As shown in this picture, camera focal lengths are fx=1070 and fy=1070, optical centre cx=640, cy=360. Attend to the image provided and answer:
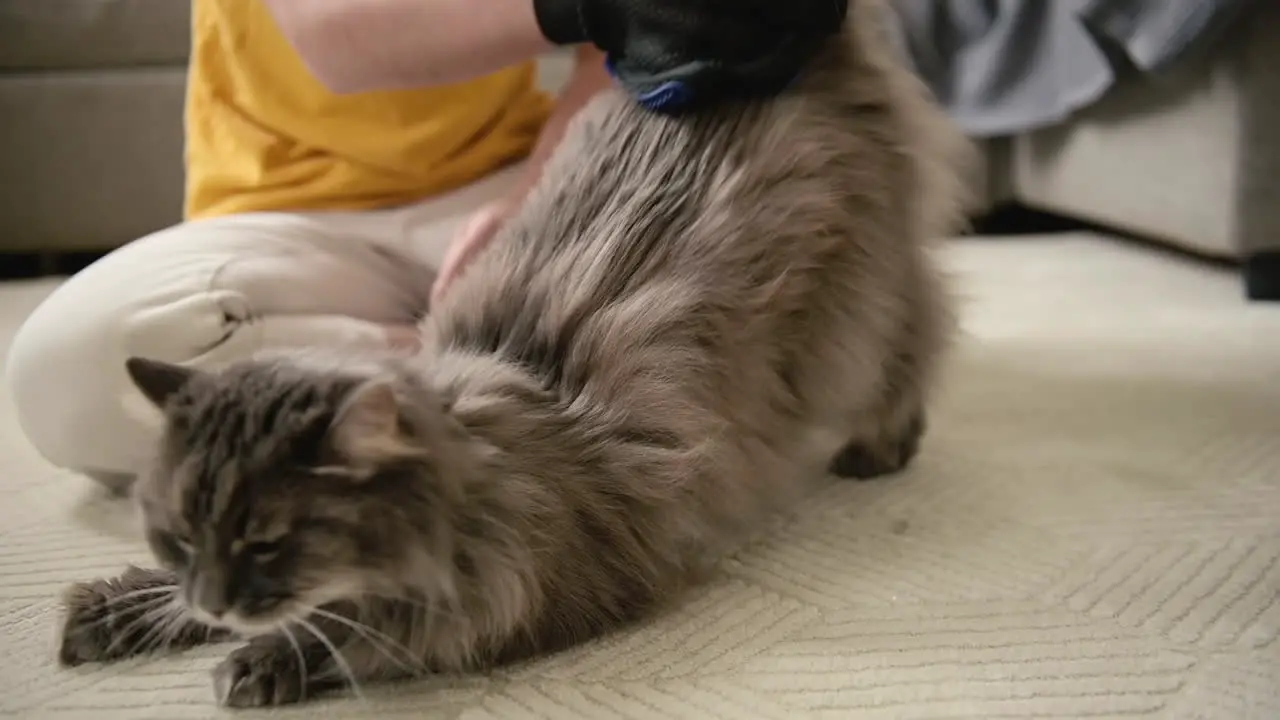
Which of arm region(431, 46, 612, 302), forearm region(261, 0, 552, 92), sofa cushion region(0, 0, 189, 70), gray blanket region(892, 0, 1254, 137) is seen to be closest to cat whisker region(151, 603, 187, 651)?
arm region(431, 46, 612, 302)

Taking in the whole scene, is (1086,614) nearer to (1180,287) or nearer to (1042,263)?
(1180,287)

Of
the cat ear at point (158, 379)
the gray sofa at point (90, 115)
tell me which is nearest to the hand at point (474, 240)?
the cat ear at point (158, 379)

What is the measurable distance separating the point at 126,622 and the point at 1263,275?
6.35 feet

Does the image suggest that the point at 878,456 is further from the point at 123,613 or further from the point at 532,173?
the point at 123,613

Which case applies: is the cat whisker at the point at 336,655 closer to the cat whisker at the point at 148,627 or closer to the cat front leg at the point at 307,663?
the cat front leg at the point at 307,663

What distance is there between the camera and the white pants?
3.85 feet

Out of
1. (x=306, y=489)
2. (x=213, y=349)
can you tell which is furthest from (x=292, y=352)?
(x=213, y=349)

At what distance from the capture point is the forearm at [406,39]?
47.2 inches

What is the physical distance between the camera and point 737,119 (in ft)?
3.55

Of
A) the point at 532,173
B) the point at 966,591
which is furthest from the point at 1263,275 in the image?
the point at 532,173

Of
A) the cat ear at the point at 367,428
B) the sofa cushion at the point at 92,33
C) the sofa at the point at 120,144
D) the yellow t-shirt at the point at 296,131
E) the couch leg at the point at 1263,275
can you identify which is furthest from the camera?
the sofa cushion at the point at 92,33

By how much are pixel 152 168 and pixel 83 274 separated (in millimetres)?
1433

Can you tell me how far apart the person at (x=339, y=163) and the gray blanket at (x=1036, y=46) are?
100 cm

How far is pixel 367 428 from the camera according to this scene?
2.43ft
